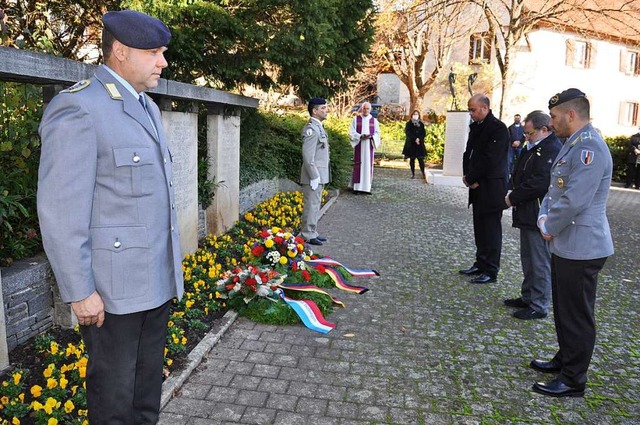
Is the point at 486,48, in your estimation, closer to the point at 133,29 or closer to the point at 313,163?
the point at 313,163

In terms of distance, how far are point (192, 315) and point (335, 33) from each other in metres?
5.23

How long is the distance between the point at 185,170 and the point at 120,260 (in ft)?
14.4

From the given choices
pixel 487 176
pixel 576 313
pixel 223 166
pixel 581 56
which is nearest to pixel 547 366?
pixel 576 313

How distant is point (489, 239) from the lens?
671 centimetres

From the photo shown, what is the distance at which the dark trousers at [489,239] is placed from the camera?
6688 millimetres

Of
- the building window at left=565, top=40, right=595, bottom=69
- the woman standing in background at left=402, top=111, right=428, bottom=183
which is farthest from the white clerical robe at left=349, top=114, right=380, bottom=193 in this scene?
the building window at left=565, top=40, right=595, bottom=69

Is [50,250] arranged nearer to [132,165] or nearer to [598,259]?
[132,165]

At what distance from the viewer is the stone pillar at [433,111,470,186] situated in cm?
1799

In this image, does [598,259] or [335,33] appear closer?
[598,259]

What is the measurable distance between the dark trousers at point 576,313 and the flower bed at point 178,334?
2.32m

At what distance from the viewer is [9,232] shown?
4.40m

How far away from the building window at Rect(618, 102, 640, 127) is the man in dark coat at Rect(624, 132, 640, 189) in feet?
59.0

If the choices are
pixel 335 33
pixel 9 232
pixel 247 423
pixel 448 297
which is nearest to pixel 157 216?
pixel 247 423

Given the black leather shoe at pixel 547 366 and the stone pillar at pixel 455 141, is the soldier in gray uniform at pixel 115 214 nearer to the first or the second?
the black leather shoe at pixel 547 366
